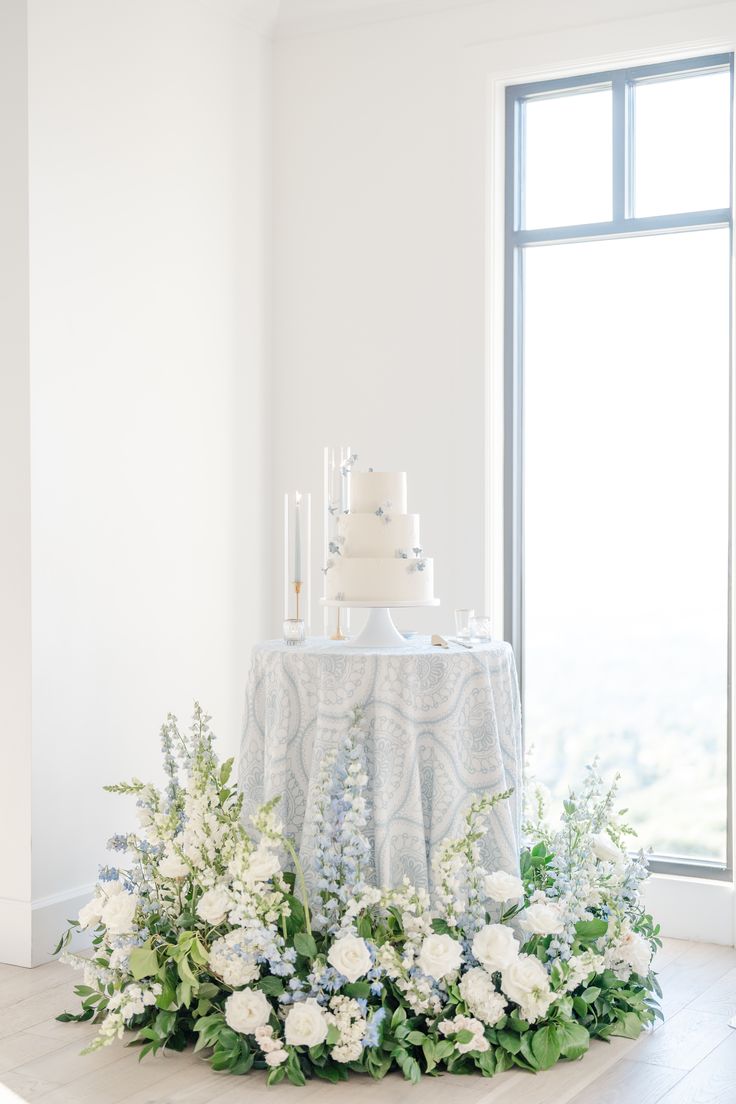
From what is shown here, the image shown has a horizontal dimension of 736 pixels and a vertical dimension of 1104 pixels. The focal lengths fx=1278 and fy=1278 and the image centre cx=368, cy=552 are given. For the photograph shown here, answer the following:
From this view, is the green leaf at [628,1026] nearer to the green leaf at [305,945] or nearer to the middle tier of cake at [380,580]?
the green leaf at [305,945]

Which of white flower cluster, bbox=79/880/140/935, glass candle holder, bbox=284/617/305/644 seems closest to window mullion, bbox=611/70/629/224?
glass candle holder, bbox=284/617/305/644

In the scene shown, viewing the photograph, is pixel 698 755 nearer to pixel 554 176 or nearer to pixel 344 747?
pixel 344 747

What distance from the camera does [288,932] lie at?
287 centimetres

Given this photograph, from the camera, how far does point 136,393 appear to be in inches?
149

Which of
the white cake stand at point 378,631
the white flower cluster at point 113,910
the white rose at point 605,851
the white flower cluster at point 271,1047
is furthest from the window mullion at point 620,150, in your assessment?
the white flower cluster at point 271,1047

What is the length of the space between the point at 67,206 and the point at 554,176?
1.53 meters

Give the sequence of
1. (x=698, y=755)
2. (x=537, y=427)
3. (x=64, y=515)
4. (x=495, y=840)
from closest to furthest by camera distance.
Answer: (x=495, y=840), (x=64, y=515), (x=698, y=755), (x=537, y=427)

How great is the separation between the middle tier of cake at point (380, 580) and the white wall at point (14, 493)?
0.91 meters

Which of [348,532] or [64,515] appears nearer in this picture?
[348,532]

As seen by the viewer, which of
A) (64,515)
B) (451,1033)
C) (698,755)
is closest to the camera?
(451,1033)

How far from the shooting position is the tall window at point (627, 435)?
3854 millimetres

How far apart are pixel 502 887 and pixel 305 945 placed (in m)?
0.45

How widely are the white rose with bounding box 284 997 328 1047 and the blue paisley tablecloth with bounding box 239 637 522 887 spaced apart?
346 millimetres

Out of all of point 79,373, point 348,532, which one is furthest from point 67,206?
point 348,532
